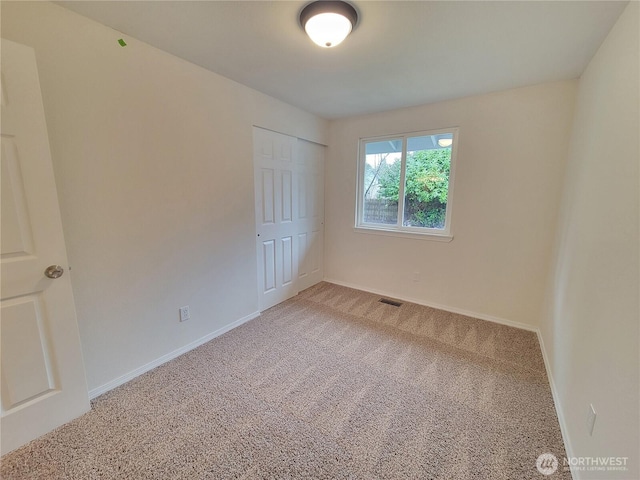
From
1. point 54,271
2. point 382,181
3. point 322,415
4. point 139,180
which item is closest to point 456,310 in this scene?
point 382,181

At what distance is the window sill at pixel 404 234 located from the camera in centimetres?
295

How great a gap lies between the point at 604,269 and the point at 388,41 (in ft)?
5.70

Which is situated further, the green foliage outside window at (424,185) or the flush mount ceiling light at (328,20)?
the green foliage outside window at (424,185)

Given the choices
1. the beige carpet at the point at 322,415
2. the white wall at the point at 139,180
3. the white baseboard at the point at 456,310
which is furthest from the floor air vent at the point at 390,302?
the white wall at the point at 139,180

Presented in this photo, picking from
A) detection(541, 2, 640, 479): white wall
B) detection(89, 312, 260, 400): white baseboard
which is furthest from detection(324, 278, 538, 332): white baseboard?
detection(89, 312, 260, 400): white baseboard

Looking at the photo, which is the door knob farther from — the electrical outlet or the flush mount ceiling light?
the electrical outlet

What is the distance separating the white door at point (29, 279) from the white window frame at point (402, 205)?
2.91m

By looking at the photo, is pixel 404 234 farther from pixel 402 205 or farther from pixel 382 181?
pixel 382 181

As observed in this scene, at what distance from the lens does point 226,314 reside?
2535mm

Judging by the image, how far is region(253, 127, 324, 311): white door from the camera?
2814 mm

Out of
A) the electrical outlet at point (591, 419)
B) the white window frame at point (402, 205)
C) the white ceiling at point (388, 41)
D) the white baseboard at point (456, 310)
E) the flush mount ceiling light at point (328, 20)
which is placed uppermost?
the white ceiling at point (388, 41)

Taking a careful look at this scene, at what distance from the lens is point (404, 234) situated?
3.21 meters

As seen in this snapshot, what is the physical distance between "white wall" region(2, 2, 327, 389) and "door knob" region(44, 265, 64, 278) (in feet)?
0.56

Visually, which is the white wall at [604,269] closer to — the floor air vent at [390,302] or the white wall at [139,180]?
the floor air vent at [390,302]
